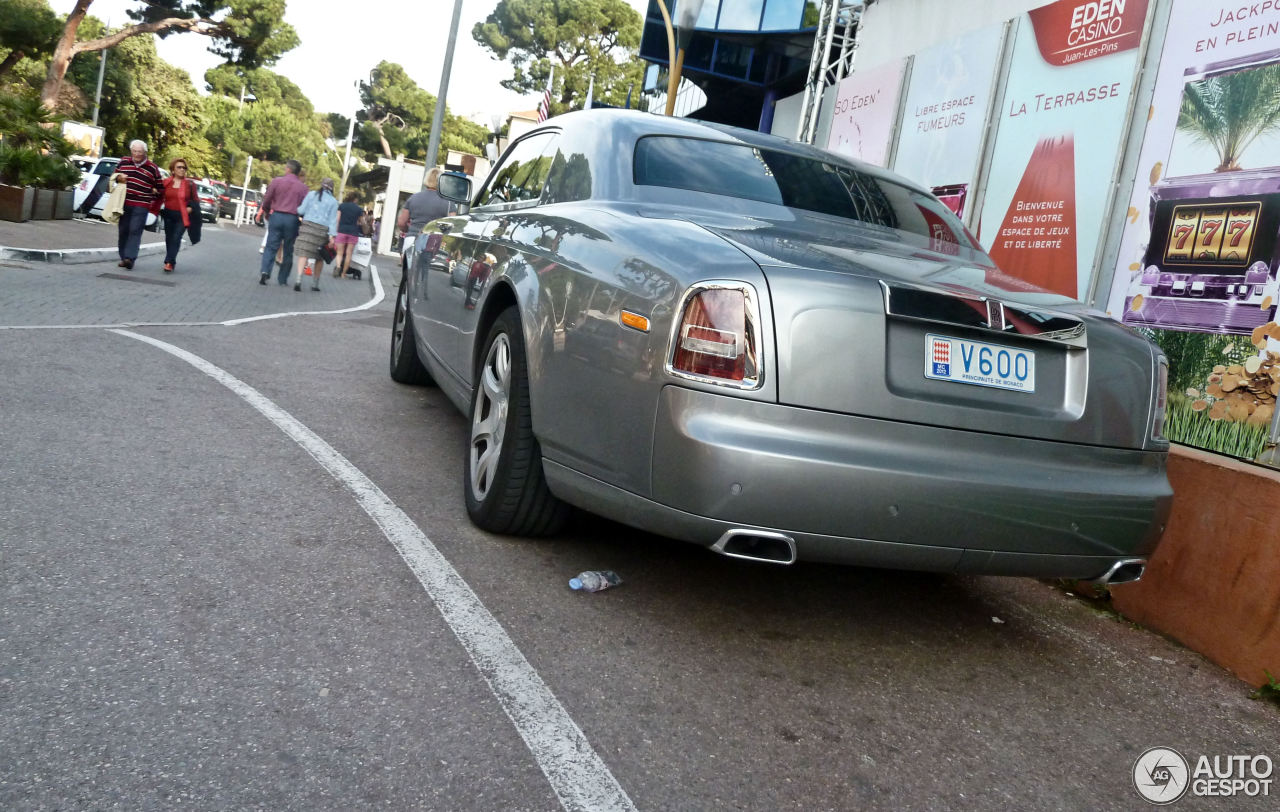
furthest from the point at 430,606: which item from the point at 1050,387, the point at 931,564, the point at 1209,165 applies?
the point at 1209,165

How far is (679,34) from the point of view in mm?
16047

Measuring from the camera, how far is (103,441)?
4500 mm

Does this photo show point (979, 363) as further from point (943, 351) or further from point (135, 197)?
point (135, 197)

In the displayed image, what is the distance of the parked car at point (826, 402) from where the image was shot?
9.30 feet

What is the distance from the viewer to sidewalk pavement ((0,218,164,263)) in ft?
→ 41.9

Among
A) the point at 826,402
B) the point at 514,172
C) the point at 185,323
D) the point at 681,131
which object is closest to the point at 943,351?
the point at 826,402

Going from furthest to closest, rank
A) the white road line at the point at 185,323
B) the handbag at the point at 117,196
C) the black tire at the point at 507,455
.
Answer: the handbag at the point at 117,196, the white road line at the point at 185,323, the black tire at the point at 507,455

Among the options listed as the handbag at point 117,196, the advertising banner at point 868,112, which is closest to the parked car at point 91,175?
the handbag at point 117,196

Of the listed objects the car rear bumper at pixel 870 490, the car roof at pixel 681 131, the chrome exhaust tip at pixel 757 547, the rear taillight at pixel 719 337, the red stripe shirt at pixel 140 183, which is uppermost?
the car roof at pixel 681 131

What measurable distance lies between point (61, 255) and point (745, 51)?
1310 cm

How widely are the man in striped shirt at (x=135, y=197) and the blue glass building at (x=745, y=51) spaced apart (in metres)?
9.44

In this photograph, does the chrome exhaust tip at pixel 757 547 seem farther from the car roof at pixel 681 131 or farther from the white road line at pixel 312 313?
the white road line at pixel 312 313

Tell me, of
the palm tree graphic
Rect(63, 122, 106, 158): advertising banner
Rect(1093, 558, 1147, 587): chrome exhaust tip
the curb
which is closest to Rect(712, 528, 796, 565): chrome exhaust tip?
Rect(1093, 558, 1147, 587): chrome exhaust tip

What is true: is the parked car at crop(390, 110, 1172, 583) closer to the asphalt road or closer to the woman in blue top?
the asphalt road
